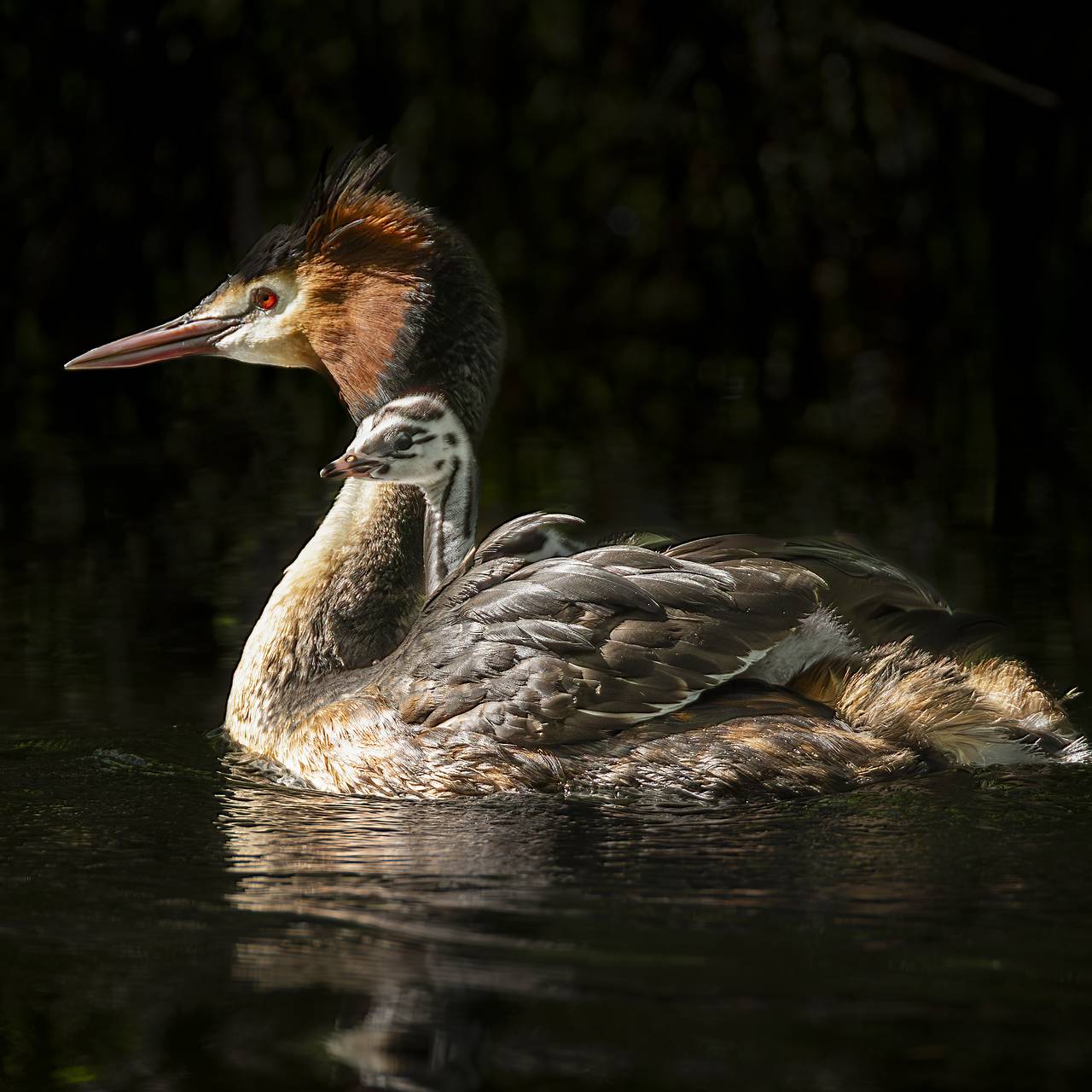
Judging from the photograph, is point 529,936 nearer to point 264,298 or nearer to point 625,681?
point 625,681

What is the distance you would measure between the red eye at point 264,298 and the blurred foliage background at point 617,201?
14.0 ft

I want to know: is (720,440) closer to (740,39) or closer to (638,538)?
(740,39)

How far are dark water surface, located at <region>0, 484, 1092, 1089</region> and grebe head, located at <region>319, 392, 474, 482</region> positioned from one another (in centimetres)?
85

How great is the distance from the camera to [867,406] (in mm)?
12133

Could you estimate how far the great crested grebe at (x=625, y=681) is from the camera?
5246mm

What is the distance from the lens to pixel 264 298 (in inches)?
250

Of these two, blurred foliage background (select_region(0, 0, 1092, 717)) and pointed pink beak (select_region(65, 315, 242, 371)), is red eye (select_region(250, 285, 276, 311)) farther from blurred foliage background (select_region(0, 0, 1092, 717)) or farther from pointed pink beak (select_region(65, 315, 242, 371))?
blurred foliage background (select_region(0, 0, 1092, 717))

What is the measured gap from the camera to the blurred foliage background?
1218cm

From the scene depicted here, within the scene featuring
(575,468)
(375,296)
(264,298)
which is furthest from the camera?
(575,468)

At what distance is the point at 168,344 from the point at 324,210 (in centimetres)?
62

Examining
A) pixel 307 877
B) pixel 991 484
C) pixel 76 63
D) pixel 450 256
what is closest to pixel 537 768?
pixel 307 877

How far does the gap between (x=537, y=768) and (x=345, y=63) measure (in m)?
9.23

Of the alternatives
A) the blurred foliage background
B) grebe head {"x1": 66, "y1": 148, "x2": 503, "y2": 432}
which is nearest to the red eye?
grebe head {"x1": 66, "y1": 148, "x2": 503, "y2": 432}

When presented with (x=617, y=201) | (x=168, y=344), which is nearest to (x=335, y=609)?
(x=168, y=344)
